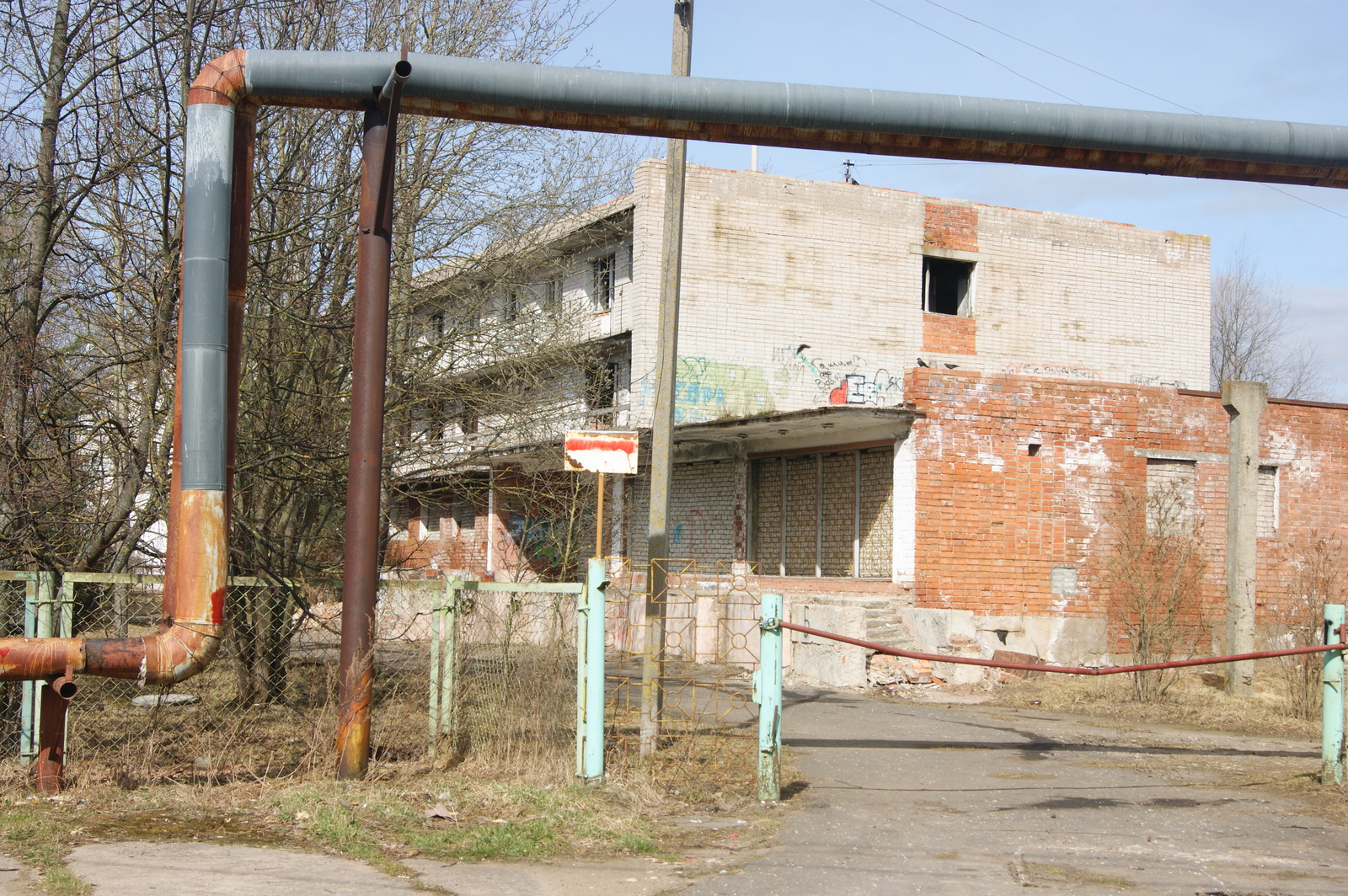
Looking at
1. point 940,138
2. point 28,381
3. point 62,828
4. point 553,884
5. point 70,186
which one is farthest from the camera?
point 70,186

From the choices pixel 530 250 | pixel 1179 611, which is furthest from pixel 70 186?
pixel 1179 611

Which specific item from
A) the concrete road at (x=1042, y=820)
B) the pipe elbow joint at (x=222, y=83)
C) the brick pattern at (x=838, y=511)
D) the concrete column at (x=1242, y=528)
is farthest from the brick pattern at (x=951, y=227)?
the pipe elbow joint at (x=222, y=83)

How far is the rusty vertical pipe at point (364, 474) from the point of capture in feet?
22.1

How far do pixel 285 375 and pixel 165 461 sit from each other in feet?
6.80

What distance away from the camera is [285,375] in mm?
10742

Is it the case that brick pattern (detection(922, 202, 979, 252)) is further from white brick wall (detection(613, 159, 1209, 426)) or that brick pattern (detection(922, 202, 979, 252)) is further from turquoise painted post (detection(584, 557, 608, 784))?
turquoise painted post (detection(584, 557, 608, 784))

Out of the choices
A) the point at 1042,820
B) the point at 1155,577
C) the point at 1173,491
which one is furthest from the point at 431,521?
the point at 1042,820

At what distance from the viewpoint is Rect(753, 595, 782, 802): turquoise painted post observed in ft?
23.7

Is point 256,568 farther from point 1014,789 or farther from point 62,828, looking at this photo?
point 1014,789

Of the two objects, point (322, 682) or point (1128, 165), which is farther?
point (322, 682)

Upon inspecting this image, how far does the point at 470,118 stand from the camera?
7020 mm

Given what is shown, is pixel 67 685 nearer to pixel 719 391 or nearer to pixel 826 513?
pixel 826 513

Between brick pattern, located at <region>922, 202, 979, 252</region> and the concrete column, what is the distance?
11.2 m

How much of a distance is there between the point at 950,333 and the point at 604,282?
25.9 ft
